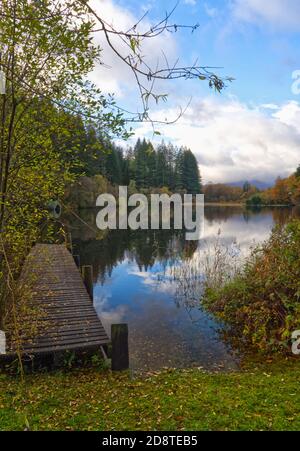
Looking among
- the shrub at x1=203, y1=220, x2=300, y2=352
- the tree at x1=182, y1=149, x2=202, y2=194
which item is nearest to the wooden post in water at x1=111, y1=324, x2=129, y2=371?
the shrub at x1=203, y1=220, x2=300, y2=352

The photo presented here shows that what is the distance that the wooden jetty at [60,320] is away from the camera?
21.4ft

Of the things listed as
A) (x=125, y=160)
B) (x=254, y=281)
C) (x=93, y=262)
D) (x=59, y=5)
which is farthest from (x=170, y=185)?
(x=59, y=5)

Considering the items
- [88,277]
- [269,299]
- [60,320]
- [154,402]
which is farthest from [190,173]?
[154,402]

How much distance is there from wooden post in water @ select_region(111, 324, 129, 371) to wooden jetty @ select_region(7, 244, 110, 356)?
0.35 m

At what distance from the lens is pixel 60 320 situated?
762cm

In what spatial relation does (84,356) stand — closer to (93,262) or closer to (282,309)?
(282,309)

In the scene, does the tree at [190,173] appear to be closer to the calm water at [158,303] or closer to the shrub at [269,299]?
the calm water at [158,303]

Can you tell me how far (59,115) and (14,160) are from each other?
1166 millimetres

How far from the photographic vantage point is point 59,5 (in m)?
4.54

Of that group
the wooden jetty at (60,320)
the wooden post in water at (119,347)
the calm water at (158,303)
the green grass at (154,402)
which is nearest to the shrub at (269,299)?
the calm water at (158,303)

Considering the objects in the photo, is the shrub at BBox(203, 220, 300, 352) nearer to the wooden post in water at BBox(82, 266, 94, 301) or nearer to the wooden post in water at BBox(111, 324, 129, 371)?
the wooden post in water at BBox(111, 324, 129, 371)

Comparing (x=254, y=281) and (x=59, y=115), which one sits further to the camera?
(x=254, y=281)

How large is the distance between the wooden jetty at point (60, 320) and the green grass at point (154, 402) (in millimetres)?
576

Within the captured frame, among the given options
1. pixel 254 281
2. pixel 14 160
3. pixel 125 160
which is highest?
pixel 125 160
